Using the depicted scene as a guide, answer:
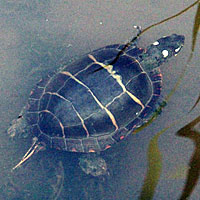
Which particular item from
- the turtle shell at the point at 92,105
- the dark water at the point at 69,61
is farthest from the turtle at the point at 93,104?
the dark water at the point at 69,61

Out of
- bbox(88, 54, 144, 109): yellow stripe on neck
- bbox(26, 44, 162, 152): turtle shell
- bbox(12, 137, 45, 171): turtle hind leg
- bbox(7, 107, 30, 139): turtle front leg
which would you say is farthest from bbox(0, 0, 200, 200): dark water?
bbox(88, 54, 144, 109): yellow stripe on neck

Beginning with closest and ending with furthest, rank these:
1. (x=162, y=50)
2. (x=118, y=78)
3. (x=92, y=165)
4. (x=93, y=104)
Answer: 1. (x=93, y=104)
2. (x=118, y=78)
3. (x=92, y=165)
4. (x=162, y=50)

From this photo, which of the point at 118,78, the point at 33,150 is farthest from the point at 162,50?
the point at 33,150

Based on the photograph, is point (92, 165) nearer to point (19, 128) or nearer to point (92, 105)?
point (92, 105)

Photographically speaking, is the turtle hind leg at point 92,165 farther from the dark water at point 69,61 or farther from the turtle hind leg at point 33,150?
the turtle hind leg at point 33,150

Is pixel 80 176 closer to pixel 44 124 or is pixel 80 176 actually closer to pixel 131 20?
pixel 44 124

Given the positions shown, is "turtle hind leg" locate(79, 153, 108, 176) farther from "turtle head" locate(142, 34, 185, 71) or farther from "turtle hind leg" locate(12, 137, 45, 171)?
"turtle head" locate(142, 34, 185, 71)

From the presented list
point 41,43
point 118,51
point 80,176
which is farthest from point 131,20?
point 80,176

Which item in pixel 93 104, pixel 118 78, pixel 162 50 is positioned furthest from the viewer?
pixel 162 50
